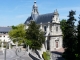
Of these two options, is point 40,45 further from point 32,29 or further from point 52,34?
point 52,34

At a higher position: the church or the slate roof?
→ the slate roof

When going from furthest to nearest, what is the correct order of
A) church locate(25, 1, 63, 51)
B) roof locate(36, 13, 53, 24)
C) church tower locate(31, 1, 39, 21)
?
church tower locate(31, 1, 39, 21)
roof locate(36, 13, 53, 24)
church locate(25, 1, 63, 51)

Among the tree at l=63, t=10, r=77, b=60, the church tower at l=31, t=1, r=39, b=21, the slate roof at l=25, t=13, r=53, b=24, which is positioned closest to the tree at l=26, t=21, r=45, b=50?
the tree at l=63, t=10, r=77, b=60

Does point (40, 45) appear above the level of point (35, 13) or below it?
below

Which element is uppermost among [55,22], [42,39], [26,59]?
[55,22]

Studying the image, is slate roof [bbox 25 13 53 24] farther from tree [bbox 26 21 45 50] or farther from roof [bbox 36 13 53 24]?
tree [bbox 26 21 45 50]

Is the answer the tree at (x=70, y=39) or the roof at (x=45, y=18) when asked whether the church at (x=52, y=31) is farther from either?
the tree at (x=70, y=39)

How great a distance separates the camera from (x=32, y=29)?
47625mm

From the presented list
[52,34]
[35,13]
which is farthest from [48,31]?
[35,13]

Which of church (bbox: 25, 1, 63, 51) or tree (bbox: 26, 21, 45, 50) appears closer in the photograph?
tree (bbox: 26, 21, 45, 50)

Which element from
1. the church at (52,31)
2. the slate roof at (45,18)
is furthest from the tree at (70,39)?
the slate roof at (45,18)

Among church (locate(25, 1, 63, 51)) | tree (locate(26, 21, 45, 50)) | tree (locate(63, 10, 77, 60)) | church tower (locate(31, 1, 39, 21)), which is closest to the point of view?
tree (locate(63, 10, 77, 60))

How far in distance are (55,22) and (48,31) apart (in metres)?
3.90

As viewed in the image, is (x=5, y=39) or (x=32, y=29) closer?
(x=32, y=29)
